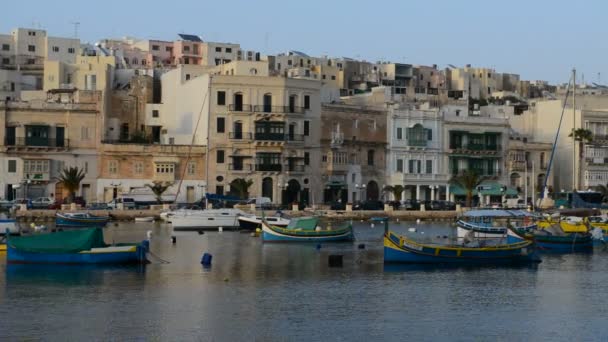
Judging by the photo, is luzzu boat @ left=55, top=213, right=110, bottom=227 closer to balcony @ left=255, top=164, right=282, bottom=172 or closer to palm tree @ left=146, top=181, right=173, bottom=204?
palm tree @ left=146, top=181, right=173, bottom=204

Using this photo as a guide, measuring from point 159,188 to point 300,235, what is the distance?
23.1 metres

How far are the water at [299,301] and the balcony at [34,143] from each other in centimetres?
3163

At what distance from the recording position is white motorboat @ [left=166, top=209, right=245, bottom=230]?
66188 millimetres

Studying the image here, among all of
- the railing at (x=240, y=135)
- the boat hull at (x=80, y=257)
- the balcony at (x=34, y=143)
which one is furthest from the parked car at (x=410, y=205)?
the boat hull at (x=80, y=257)

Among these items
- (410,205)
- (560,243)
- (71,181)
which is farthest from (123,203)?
(560,243)

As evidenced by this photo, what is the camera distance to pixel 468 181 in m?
84.4

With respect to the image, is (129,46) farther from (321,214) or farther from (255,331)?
(255,331)

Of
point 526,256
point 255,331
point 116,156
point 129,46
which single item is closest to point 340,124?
point 116,156

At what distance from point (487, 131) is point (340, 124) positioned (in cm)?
1371

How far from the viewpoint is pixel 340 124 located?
8456 centimetres

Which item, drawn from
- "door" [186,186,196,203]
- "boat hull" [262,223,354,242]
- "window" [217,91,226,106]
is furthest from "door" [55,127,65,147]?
"boat hull" [262,223,354,242]

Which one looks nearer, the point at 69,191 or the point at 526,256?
the point at 526,256

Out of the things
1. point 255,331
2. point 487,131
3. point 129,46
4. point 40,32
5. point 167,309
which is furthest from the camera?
point 129,46

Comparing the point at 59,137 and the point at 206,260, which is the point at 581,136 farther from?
the point at 206,260
